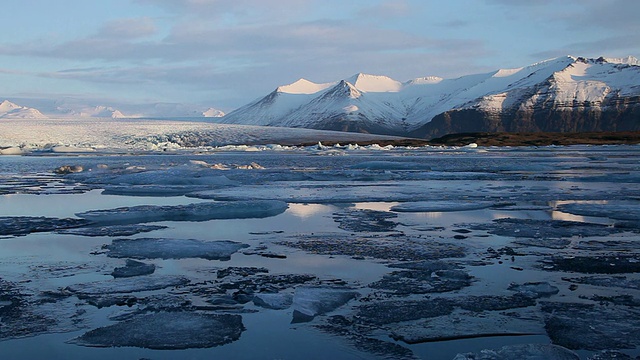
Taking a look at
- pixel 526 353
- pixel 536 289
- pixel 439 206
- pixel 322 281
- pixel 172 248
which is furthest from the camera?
pixel 439 206

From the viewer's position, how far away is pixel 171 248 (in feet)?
19.4

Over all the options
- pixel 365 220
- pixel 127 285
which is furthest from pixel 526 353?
pixel 365 220

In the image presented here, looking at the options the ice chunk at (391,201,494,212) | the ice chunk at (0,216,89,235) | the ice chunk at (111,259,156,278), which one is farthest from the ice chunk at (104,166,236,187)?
the ice chunk at (111,259,156,278)

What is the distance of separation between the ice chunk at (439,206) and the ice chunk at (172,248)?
11.8ft

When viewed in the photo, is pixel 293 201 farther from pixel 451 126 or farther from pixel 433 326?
pixel 451 126

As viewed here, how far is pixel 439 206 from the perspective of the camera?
30.3 feet

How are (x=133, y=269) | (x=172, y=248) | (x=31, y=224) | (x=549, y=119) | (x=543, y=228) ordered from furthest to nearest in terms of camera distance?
(x=549, y=119) → (x=31, y=224) → (x=543, y=228) → (x=172, y=248) → (x=133, y=269)

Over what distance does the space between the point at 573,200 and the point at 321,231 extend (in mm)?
5072

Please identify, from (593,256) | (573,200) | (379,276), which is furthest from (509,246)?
(573,200)

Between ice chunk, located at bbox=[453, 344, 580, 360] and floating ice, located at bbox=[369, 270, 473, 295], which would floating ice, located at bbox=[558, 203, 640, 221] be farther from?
ice chunk, located at bbox=[453, 344, 580, 360]

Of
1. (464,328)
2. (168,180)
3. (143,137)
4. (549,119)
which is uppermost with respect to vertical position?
(549,119)

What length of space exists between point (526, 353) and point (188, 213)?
6070 millimetres

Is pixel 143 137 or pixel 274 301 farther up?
pixel 143 137

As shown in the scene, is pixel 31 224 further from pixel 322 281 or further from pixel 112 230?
pixel 322 281
